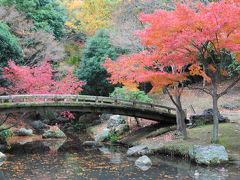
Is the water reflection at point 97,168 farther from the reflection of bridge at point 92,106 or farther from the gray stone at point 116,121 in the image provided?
the gray stone at point 116,121

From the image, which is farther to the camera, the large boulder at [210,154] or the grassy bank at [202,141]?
the grassy bank at [202,141]

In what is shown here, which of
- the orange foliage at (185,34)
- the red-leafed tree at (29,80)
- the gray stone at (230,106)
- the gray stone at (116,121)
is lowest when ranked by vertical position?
the gray stone at (116,121)

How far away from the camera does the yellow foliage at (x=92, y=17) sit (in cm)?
4778

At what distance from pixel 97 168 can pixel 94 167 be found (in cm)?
32

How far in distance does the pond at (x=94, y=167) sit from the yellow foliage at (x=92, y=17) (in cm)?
2473

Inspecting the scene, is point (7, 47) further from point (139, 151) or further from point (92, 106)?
point (139, 151)

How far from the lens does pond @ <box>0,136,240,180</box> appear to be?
17859mm

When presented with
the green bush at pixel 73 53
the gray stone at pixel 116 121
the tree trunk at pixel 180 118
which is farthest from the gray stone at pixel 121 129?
the green bush at pixel 73 53

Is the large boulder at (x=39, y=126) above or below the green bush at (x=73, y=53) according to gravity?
below

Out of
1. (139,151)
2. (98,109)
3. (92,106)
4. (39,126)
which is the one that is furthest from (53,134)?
(139,151)

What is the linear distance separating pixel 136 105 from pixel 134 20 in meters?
13.2

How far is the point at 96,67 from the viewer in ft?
128

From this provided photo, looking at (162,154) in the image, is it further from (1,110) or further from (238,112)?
(238,112)

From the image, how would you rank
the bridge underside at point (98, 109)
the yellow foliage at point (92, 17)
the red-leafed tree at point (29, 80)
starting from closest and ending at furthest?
the bridge underside at point (98, 109) → the red-leafed tree at point (29, 80) → the yellow foliage at point (92, 17)
